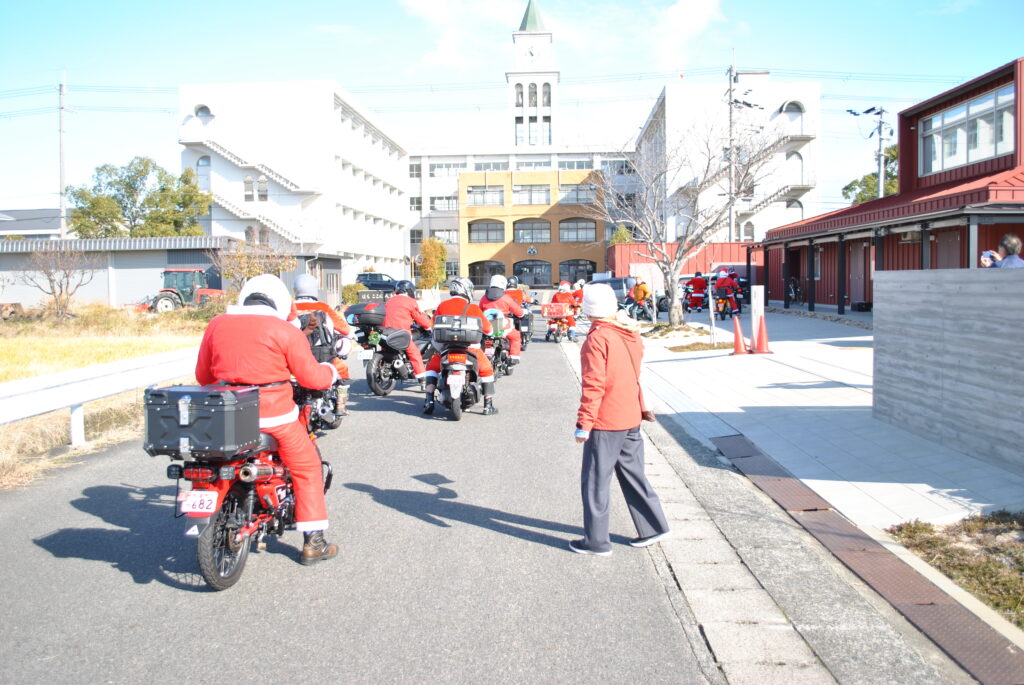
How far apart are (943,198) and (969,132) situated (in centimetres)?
620

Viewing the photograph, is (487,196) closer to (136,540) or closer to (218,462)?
(136,540)

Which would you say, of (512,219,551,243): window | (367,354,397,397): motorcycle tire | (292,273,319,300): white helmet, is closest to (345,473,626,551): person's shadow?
(292,273,319,300): white helmet

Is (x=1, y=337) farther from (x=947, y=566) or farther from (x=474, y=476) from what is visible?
(x=947, y=566)

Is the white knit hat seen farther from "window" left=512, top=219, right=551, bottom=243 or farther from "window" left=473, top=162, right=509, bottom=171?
"window" left=473, top=162, right=509, bottom=171

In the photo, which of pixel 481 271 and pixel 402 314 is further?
pixel 481 271

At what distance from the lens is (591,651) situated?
4.12m

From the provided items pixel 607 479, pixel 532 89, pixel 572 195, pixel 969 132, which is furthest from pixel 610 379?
pixel 532 89

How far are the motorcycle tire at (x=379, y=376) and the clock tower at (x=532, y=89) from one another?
81189 mm

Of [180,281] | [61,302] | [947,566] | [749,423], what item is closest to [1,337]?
[61,302]

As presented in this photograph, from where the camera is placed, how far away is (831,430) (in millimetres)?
9461

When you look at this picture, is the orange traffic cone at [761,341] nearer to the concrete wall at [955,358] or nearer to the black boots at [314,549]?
the concrete wall at [955,358]

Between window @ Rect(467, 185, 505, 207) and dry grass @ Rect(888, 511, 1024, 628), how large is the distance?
7621cm

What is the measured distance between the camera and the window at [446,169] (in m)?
86.0

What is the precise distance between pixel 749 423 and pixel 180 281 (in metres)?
36.8
